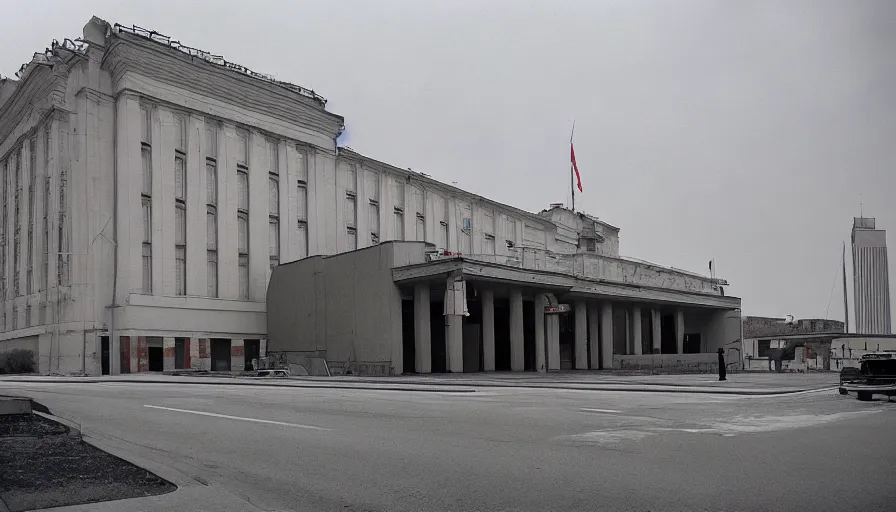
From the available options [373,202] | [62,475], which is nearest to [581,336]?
[373,202]

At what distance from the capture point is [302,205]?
65500 millimetres

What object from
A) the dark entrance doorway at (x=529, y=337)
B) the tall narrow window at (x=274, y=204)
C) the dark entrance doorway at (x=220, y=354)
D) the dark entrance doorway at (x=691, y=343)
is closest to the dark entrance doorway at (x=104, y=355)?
the dark entrance doorway at (x=220, y=354)

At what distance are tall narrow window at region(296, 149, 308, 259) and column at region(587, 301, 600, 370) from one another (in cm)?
2374

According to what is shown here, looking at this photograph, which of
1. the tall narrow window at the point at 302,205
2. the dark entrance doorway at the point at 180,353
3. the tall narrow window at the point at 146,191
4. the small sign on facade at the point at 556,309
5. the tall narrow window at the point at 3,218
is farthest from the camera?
the tall narrow window at the point at 3,218

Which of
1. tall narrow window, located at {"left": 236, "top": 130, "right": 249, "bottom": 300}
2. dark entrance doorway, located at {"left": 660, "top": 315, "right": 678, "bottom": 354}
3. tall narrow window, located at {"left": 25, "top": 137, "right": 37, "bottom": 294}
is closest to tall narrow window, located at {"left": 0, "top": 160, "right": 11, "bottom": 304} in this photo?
tall narrow window, located at {"left": 25, "top": 137, "right": 37, "bottom": 294}

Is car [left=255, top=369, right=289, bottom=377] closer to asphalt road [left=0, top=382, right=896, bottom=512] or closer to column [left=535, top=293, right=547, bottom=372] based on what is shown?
column [left=535, top=293, right=547, bottom=372]

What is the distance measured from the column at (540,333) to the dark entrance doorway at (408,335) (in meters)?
8.22

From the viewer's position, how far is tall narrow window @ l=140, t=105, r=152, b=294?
2127 inches

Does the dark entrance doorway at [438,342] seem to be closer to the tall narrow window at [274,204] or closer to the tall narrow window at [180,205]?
the tall narrow window at [274,204]

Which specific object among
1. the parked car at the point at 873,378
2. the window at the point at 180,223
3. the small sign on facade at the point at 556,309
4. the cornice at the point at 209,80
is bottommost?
the parked car at the point at 873,378

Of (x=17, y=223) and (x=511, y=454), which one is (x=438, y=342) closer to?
(x=17, y=223)

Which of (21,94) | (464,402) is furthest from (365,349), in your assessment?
(21,94)

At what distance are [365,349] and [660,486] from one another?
136ft

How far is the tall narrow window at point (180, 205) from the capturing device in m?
55.8
